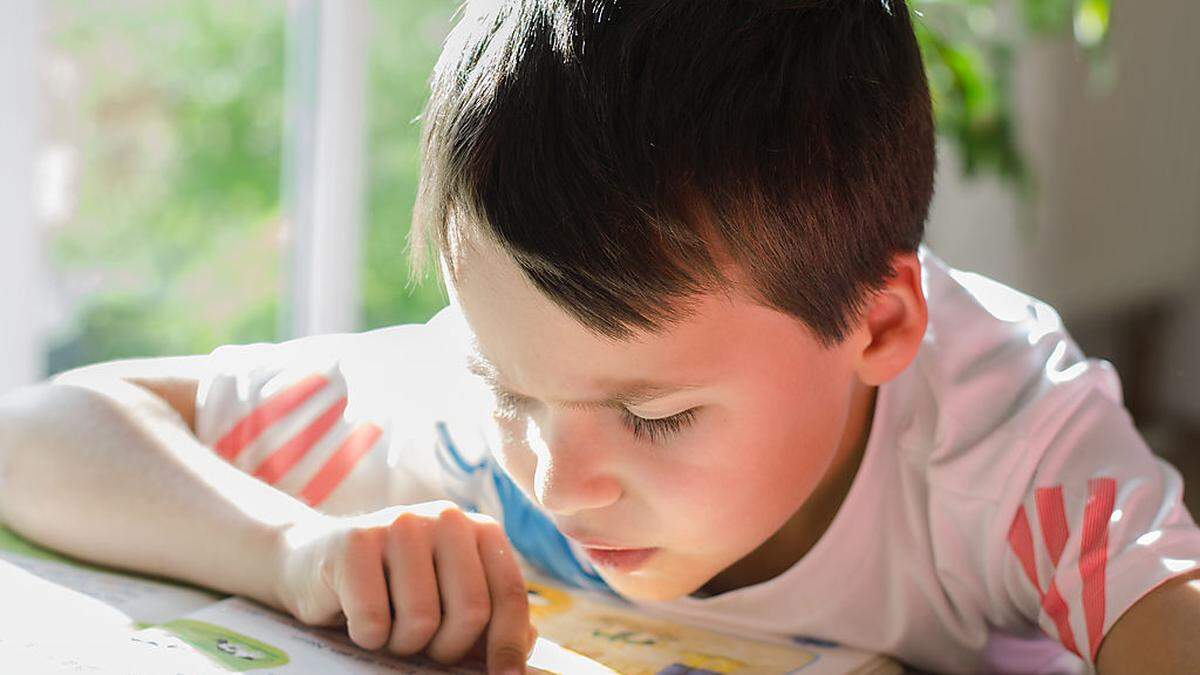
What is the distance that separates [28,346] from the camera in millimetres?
1283

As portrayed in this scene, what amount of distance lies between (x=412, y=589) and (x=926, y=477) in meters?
0.28

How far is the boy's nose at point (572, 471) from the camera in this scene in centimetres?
53

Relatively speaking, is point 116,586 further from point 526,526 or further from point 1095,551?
point 1095,551

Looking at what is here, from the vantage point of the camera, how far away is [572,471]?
53 centimetres

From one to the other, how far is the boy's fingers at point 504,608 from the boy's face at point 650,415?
0.03m

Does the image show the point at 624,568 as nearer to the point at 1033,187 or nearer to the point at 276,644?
the point at 276,644

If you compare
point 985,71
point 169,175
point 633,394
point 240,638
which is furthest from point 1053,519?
point 169,175

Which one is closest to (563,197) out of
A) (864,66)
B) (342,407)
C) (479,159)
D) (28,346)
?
(479,159)

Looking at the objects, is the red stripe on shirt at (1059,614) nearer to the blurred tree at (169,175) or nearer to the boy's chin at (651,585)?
the boy's chin at (651,585)

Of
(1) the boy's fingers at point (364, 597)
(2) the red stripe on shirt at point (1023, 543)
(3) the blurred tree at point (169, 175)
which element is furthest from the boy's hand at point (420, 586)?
(3) the blurred tree at point (169, 175)

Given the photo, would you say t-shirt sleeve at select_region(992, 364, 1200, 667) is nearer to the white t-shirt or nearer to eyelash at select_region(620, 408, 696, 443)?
the white t-shirt

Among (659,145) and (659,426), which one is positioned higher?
(659,145)

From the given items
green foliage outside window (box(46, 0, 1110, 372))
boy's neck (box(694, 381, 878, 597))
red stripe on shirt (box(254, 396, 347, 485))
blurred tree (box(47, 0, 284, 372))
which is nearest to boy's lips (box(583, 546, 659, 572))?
boy's neck (box(694, 381, 878, 597))

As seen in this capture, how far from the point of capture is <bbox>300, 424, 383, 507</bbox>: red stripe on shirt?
0.71 metres
